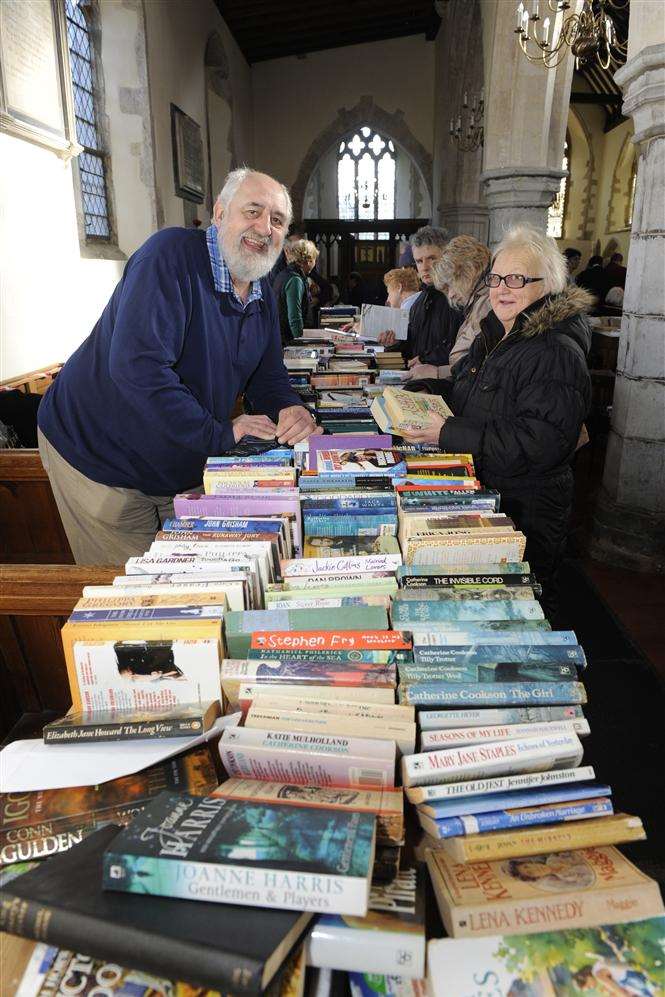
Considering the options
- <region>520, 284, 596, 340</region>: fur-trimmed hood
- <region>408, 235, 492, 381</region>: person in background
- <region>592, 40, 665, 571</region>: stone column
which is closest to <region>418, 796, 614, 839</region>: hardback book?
<region>520, 284, 596, 340</region>: fur-trimmed hood

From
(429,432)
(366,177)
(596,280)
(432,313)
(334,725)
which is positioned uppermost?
(366,177)

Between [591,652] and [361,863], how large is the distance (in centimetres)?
249

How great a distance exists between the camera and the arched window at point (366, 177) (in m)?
14.4

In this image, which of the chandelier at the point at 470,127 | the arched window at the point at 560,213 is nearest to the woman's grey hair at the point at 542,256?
the chandelier at the point at 470,127

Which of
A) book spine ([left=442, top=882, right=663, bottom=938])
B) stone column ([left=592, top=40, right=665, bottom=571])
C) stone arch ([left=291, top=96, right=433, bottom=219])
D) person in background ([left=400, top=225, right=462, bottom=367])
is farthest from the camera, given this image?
stone arch ([left=291, top=96, right=433, bottom=219])

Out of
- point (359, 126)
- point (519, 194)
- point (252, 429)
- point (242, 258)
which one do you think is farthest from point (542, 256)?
point (359, 126)

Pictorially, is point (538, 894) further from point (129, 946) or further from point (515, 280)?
point (515, 280)

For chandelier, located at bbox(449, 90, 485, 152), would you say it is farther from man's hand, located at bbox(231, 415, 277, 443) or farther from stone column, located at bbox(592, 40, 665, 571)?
man's hand, located at bbox(231, 415, 277, 443)

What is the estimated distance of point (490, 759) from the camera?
0.83 m

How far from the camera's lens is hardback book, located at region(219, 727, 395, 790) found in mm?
842

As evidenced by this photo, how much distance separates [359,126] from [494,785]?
15.0 metres

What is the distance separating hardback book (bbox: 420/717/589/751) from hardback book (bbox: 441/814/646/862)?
0.11 m

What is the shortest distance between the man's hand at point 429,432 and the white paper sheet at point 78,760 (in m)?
1.15

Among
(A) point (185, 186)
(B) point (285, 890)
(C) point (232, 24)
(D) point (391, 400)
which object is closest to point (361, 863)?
(B) point (285, 890)
